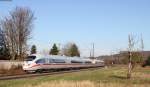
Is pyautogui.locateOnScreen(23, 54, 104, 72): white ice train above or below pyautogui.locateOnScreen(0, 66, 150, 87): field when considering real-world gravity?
above

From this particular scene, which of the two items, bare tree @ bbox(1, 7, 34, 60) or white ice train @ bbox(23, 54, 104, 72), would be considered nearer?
white ice train @ bbox(23, 54, 104, 72)

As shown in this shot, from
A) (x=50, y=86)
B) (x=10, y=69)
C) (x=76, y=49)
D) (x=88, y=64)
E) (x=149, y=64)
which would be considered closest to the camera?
(x=50, y=86)

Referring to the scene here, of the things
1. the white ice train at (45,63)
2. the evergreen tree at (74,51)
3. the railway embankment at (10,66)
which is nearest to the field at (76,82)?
the white ice train at (45,63)

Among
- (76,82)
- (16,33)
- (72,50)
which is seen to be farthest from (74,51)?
(76,82)

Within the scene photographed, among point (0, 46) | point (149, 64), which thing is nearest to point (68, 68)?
point (0, 46)

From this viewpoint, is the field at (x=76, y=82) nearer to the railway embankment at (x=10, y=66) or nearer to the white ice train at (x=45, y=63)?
the white ice train at (x=45, y=63)

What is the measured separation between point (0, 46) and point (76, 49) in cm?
6275

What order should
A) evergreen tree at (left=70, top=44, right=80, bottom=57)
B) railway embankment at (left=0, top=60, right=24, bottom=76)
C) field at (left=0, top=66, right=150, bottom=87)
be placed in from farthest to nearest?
evergreen tree at (left=70, top=44, right=80, bottom=57)
railway embankment at (left=0, top=60, right=24, bottom=76)
field at (left=0, top=66, right=150, bottom=87)

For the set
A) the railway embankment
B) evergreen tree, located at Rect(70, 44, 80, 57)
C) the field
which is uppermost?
evergreen tree, located at Rect(70, 44, 80, 57)

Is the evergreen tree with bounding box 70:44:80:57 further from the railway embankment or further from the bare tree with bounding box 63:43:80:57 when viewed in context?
the railway embankment

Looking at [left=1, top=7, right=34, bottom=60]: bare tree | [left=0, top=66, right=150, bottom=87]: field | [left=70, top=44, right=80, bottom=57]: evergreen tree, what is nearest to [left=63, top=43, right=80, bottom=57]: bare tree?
[left=70, top=44, right=80, bottom=57]: evergreen tree

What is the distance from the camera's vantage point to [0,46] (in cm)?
7850

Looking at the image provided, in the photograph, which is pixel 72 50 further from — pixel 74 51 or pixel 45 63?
pixel 45 63

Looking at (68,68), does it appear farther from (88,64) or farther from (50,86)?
(50,86)
